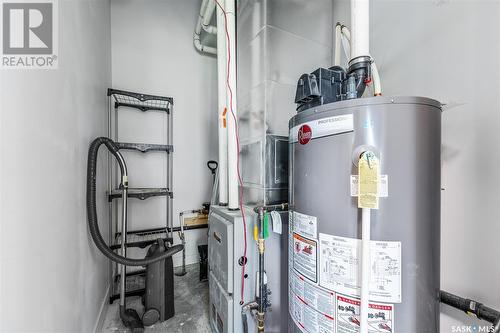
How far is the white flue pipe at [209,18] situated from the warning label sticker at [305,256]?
1876 mm

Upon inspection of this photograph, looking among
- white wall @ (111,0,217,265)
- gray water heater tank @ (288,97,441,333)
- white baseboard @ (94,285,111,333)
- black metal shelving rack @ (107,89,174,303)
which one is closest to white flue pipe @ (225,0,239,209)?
gray water heater tank @ (288,97,441,333)

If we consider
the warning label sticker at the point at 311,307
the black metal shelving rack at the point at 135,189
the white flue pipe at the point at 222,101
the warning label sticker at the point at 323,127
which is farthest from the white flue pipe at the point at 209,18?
the warning label sticker at the point at 311,307

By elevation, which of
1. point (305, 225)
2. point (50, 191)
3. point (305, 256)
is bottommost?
point (305, 256)

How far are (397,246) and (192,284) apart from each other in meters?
1.83

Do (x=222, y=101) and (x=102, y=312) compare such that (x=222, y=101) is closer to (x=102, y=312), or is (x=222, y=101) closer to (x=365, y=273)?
(x=365, y=273)

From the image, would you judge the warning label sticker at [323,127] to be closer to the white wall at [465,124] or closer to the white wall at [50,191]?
the white wall at [465,124]

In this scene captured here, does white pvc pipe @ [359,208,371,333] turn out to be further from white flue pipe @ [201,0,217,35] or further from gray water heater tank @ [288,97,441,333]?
white flue pipe @ [201,0,217,35]

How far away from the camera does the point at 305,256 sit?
0.70 meters

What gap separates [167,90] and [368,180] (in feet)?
Result: 7.26

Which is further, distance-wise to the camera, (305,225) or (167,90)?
(167,90)

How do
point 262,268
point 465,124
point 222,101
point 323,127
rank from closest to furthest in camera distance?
point 323,127
point 465,124
point 262,268
point 222,101

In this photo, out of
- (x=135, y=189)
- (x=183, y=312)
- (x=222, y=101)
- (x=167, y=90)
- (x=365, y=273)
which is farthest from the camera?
(x=167, y=90)

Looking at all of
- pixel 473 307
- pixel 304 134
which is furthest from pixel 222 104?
pixel 473 307

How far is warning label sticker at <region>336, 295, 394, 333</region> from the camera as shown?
0.55 meters
